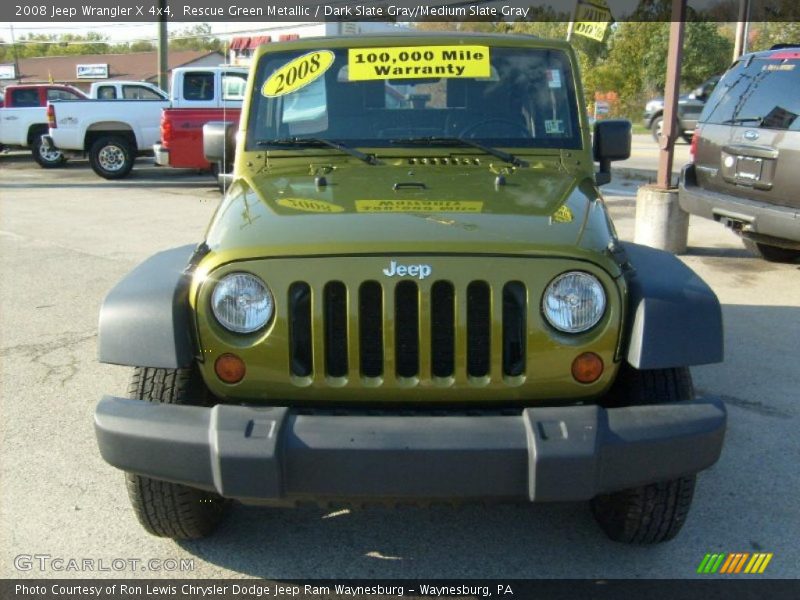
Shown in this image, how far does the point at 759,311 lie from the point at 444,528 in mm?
3948

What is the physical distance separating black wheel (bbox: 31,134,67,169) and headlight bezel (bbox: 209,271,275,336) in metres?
17.1

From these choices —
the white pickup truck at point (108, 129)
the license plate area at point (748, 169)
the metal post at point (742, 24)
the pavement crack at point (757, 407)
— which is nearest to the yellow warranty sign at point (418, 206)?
the pavement crack at point (757, 407)

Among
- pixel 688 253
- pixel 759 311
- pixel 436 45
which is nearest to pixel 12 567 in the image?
pixel 436 45

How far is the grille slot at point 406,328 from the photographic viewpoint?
8.37 feet

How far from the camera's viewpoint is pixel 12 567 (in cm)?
297

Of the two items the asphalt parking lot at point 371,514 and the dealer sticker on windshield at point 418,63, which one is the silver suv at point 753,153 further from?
the dealer sticker on windshield at point 418,63

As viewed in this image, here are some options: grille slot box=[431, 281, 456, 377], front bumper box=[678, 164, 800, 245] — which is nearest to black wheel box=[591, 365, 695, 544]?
grille slot box=[431, 281, 456, 377]

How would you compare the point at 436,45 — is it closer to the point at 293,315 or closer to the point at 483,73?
the point at 483,73

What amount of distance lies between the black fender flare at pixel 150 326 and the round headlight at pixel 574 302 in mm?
1127

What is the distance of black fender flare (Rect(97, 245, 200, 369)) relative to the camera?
8.36 ft

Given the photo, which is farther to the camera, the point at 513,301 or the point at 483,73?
the point at 483,73

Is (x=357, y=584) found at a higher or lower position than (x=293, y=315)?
lower

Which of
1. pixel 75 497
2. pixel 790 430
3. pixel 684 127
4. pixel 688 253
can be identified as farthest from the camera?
pixel 684 127

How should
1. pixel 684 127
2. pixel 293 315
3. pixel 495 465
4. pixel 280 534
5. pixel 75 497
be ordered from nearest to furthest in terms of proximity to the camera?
pixel 495 465
pixel 293 315
pixel 280 534
pixel 75 497
pixel 684 127
